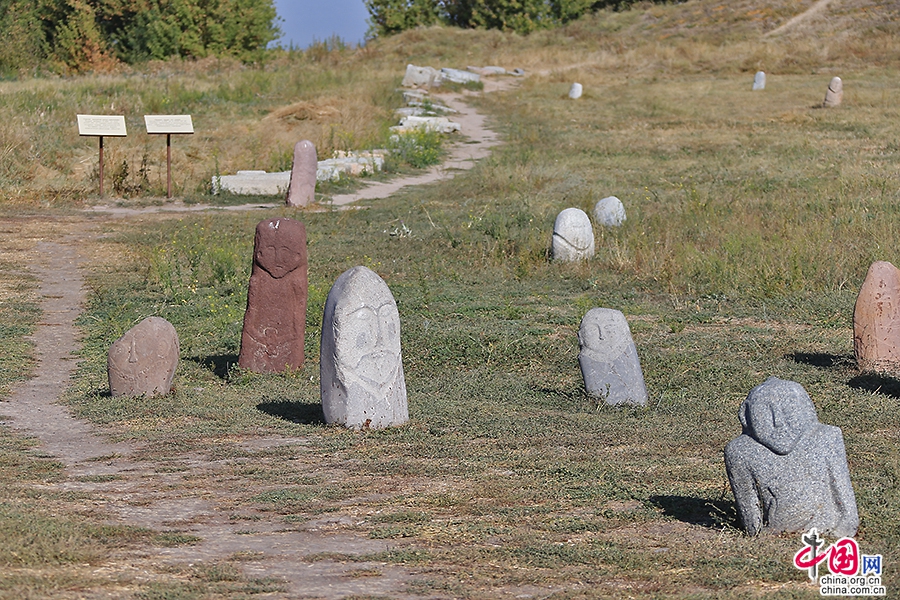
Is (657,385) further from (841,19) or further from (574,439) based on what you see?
(841,19)

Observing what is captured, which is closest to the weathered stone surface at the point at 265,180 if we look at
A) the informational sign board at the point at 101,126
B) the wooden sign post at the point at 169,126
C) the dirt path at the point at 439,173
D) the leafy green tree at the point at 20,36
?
the dirt path at the point at 439,173

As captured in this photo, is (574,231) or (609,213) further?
(609,213)

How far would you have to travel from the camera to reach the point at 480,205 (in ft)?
62.8

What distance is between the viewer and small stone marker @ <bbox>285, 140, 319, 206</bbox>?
66.1ft

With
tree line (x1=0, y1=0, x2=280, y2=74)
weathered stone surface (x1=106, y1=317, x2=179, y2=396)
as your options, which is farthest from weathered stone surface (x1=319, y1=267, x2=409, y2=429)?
tree line (x1=0, y1=0, x2=280, y2=74)

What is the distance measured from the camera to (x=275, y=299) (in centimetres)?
955

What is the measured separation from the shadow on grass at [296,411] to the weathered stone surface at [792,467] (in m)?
3.51

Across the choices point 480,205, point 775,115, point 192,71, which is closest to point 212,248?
point 480,205

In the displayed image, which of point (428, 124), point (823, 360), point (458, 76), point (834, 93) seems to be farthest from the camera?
point (458, 76)

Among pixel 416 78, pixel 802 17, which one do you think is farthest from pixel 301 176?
pixel 802 17

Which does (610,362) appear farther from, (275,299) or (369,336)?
(275,299)

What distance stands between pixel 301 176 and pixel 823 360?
12.3 metres

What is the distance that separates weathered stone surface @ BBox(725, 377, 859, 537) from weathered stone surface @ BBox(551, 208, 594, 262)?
9068 millimetres

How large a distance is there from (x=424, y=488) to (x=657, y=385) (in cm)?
336
